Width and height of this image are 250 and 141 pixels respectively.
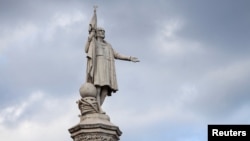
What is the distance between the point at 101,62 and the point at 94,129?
366cm

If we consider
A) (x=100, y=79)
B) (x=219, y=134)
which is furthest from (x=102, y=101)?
(x=219, y=134)

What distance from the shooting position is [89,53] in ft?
122

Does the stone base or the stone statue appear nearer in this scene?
the stone base

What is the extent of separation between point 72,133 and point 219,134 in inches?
256

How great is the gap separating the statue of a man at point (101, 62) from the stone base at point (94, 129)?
3.13 feet

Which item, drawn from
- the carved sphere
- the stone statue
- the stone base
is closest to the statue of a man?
the stone statue

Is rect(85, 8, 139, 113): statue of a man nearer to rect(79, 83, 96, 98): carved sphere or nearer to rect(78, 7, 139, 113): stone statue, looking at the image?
rect(78, 7, 139, 113): stone statue

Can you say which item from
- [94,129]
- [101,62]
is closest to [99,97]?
[101,62]

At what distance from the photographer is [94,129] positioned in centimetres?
3519

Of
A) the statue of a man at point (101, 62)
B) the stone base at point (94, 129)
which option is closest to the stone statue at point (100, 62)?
the statue of a man at point (101, 62)

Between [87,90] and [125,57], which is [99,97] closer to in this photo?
[87,90]

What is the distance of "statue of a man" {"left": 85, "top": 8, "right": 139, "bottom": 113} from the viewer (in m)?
36.9

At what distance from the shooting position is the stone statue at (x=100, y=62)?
3684 centimetres

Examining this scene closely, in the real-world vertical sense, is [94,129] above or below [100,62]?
below
